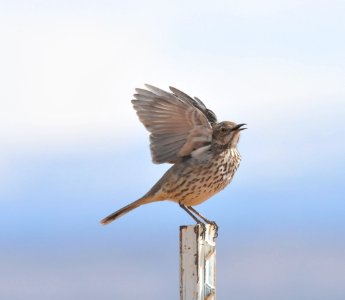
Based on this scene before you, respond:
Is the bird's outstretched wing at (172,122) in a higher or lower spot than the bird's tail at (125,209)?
higher

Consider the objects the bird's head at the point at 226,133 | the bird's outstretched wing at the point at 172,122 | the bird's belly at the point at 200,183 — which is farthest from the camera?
the bird's head at the point at 226,133

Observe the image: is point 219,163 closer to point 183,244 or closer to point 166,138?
point 166,138

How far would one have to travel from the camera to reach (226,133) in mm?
9547

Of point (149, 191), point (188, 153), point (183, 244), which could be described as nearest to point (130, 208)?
point (149, 191)

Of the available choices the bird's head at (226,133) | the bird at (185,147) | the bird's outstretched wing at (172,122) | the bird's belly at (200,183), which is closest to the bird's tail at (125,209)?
the bird at (185,147)

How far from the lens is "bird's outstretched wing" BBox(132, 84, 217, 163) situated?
913cm

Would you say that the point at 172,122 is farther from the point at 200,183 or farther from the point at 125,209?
the point at 125,209

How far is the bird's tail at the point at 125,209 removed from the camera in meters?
9.38

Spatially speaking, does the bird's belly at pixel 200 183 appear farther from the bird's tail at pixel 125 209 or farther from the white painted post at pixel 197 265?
the white painted post at pixel 197 265

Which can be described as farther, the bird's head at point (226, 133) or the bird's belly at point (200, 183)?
the bird's head at point (226, 133)

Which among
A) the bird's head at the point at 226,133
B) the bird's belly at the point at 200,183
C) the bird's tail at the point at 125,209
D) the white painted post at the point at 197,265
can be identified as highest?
the bird's head at the point at 226,133

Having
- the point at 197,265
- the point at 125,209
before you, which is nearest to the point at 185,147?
the point at 125,209

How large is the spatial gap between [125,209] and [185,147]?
972 mm

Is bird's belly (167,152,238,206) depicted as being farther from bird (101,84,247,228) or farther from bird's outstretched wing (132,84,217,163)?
bird's outstretched wing (132,84,217,163)
